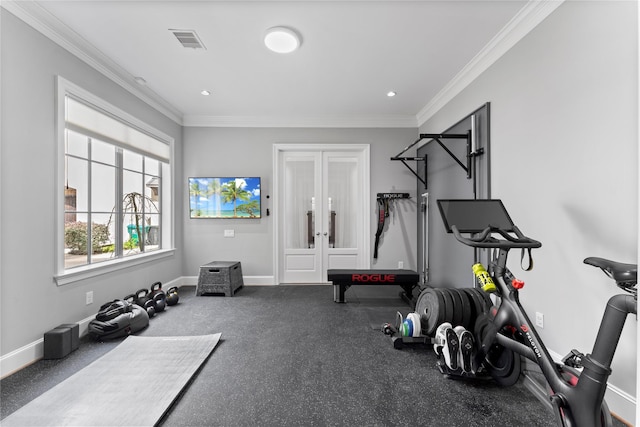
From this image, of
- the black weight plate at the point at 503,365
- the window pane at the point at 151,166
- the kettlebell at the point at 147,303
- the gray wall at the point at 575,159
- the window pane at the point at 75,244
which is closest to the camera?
the gray wall at the point at 575,159

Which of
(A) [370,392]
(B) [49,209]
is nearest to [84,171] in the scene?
(B) [49,209]

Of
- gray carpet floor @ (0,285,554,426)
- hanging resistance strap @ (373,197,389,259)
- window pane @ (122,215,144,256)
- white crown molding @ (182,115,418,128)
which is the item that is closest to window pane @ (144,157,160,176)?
window pane @ (122,215,144,256)

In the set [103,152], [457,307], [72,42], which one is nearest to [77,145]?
[103,152]

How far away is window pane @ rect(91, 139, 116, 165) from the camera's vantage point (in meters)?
2.96

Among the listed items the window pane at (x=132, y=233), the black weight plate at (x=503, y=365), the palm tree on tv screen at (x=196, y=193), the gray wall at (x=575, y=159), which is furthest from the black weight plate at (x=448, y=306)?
the palm tree on tv screen at (x=196, y=193)

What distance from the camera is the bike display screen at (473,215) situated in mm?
1804

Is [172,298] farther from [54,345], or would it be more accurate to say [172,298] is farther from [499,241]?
[499,241]

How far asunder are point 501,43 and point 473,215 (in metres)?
1.87

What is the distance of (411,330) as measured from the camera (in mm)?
2416

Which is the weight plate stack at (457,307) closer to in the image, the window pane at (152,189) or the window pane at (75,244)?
the window pane at (75,244)

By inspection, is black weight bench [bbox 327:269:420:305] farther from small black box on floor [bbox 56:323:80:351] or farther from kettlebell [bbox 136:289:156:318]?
small black box on floor [bbox 56:323:80:351]

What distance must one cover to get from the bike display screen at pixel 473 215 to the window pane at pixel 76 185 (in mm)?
3489

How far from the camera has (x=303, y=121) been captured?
4535 mm

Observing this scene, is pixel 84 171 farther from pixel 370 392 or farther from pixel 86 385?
pixel 370 392
